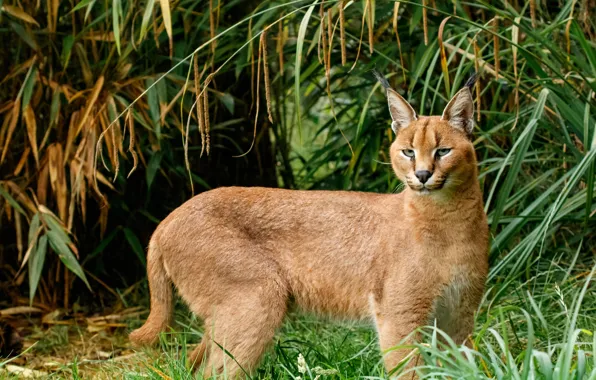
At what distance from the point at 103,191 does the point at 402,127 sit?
260 centimetres

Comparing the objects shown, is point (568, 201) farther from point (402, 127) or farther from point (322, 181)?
point (322, 181)

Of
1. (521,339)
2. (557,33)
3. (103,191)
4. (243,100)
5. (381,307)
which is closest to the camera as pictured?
(381,307)

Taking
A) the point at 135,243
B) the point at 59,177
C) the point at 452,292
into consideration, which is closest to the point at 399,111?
the point at 452,292

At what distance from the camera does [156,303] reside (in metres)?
4.78

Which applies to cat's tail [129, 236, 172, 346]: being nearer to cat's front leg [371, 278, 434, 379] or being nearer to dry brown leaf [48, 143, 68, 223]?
cat's front leg [371, 278, 434, 379]

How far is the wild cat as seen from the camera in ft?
14.6

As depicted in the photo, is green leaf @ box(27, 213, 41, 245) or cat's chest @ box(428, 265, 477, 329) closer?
cat's chest @ box(428, 265, 477, 329)

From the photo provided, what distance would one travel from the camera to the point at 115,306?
6.70m

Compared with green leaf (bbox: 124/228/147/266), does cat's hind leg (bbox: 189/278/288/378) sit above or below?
above

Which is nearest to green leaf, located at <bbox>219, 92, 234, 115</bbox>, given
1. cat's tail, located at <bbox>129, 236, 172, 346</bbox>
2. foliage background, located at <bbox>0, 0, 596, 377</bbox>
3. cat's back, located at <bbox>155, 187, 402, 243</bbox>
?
foliage background, located at <bbox>0, 0, 596, 377</bbox>

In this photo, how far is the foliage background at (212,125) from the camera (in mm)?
5578

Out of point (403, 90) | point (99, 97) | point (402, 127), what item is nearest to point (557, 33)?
point (403, 90)

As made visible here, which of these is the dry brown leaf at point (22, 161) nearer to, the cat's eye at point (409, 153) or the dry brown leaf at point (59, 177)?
the dry brown leaf at point (59, 177)

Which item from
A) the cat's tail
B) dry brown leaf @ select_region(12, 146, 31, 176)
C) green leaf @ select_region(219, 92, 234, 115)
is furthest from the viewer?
green leaf @ select_region(219, 92, 234, 115)
